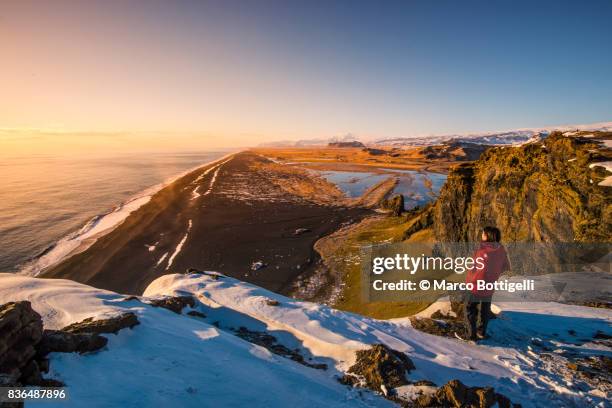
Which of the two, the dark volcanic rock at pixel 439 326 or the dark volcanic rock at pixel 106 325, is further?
the dark volcanic rock at pixel 439 326

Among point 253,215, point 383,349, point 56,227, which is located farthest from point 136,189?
point 383,349

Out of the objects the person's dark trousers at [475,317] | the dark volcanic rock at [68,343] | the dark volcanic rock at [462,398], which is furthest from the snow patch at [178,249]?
the dark volcanic rock at [462,398]

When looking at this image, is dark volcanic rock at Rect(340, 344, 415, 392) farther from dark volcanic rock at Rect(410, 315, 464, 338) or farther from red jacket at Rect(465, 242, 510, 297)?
red jacket at Rect(465, 242, 510, 297)

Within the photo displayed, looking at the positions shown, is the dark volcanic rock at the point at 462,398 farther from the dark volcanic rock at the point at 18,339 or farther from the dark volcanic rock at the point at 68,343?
the dark volcanic rock at the point at 18,339

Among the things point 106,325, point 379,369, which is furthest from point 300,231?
point 106,325

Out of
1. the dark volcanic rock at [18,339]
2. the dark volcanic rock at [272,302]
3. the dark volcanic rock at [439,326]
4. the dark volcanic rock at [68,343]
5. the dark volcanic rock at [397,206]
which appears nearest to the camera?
the dark volcanic rock at [18,339]
